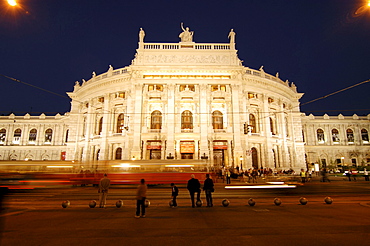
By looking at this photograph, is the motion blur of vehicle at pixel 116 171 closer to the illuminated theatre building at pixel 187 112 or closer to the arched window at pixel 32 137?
the illuminated theatre building at pixel 187 112

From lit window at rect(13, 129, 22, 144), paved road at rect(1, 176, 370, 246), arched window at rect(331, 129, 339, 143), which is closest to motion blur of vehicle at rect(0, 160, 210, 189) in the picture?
paved road at rect(1, 176, 370, 246)

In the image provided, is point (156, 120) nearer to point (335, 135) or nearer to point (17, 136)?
point (17, 136)

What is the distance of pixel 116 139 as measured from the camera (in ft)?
117

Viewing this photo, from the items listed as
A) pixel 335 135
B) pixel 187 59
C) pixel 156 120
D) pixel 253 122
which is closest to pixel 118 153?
pixel 156 120

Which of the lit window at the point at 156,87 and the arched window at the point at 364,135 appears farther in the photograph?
the arched window at the point at 364,135

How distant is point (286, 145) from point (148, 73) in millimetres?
26137

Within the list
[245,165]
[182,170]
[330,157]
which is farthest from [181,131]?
[330,157]

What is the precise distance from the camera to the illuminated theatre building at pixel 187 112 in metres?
32.9

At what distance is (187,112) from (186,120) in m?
1.31

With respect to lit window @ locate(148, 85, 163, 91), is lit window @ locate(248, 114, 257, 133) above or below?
below

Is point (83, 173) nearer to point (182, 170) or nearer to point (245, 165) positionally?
point (182, 170)

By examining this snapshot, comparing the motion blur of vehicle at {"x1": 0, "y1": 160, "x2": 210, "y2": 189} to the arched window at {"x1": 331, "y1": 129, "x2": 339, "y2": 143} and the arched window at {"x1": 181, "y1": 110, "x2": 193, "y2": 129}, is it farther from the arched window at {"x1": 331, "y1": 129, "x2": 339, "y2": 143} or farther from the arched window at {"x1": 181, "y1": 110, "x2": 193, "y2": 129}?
the arched window at {"x1": 331, "y1": 129, "x2": 339, "y2": 143}

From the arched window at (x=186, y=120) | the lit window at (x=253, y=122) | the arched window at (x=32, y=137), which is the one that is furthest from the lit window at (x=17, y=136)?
the lit window at (x=253, y=122)

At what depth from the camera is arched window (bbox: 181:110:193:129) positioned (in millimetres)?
34531
